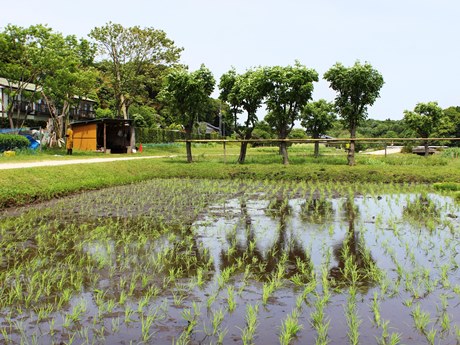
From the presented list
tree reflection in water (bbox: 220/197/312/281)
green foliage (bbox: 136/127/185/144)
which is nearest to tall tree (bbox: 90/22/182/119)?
green foliage (bbox: 136/127/185/144)

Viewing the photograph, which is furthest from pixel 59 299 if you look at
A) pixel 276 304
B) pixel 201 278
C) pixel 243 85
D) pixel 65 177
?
pixel 243 85

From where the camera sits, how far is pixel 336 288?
5055 millimetres

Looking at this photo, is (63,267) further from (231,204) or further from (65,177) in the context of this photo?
(65,177)

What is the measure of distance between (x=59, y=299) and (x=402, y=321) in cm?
358

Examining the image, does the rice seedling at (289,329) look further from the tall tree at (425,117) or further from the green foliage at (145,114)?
the green foliage at (145,114)

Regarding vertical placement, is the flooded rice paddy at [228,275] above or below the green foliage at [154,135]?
below

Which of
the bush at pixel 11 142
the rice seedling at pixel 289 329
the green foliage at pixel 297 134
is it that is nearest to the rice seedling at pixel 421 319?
the rice seedling at pixel 289 329

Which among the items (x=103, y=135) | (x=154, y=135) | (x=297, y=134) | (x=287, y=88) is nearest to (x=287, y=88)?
(x=287, y=88)

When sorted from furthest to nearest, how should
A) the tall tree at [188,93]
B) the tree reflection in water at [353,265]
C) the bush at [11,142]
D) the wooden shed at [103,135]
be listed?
the wooden shed at [103,135]
the tall tree at [188,93]
the bush at [11,142]
the tree reflection in water at [353,265]

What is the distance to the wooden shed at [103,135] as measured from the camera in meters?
32.5

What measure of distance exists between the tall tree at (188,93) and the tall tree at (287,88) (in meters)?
3.67

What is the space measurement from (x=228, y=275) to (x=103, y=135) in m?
30.7

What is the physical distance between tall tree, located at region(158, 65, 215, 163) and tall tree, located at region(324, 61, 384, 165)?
716 cm

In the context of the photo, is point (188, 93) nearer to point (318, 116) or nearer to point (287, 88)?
point (287, 88)
